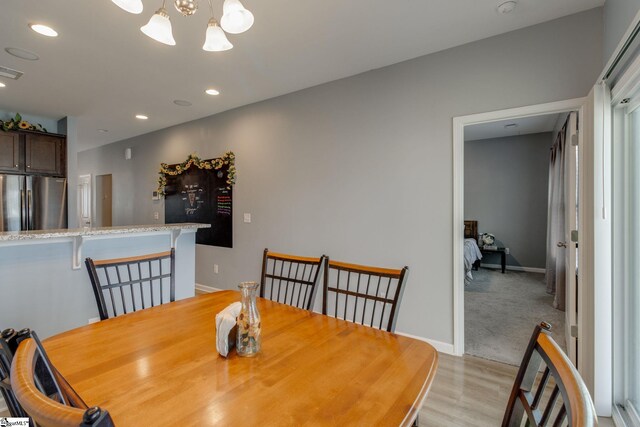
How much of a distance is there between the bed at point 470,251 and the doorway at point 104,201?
6.77 metres

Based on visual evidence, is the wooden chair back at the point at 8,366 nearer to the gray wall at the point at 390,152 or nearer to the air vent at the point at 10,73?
the gray wall at the point at 390,152

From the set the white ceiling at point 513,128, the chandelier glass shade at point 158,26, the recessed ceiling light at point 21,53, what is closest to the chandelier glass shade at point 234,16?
the chandelier glass shade at point 158,26

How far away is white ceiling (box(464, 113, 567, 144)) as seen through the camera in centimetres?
520

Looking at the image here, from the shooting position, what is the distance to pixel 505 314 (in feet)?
12.3

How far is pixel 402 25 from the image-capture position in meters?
2.40

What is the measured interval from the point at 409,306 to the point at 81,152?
771 centimetres

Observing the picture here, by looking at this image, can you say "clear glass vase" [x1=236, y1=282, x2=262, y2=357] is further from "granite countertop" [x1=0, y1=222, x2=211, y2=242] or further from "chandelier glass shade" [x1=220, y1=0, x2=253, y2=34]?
"granite countertop" [x1=0, y1=222, x2=211, y2=242]

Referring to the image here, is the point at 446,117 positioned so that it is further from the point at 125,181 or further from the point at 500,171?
the point at 125,181

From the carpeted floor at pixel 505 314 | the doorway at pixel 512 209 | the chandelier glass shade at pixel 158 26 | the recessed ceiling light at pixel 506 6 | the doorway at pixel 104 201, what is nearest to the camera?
the chandelier glass shade at pixel 158 26

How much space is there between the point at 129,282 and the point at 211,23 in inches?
55.3

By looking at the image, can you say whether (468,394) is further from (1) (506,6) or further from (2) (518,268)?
(2) (518,268)

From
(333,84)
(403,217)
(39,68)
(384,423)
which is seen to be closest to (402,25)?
(333,84)

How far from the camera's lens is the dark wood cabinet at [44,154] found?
4.29 m

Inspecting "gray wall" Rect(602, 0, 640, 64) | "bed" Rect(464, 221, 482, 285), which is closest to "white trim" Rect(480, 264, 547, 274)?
"bed" Rect(464, 221, 482, 285)
